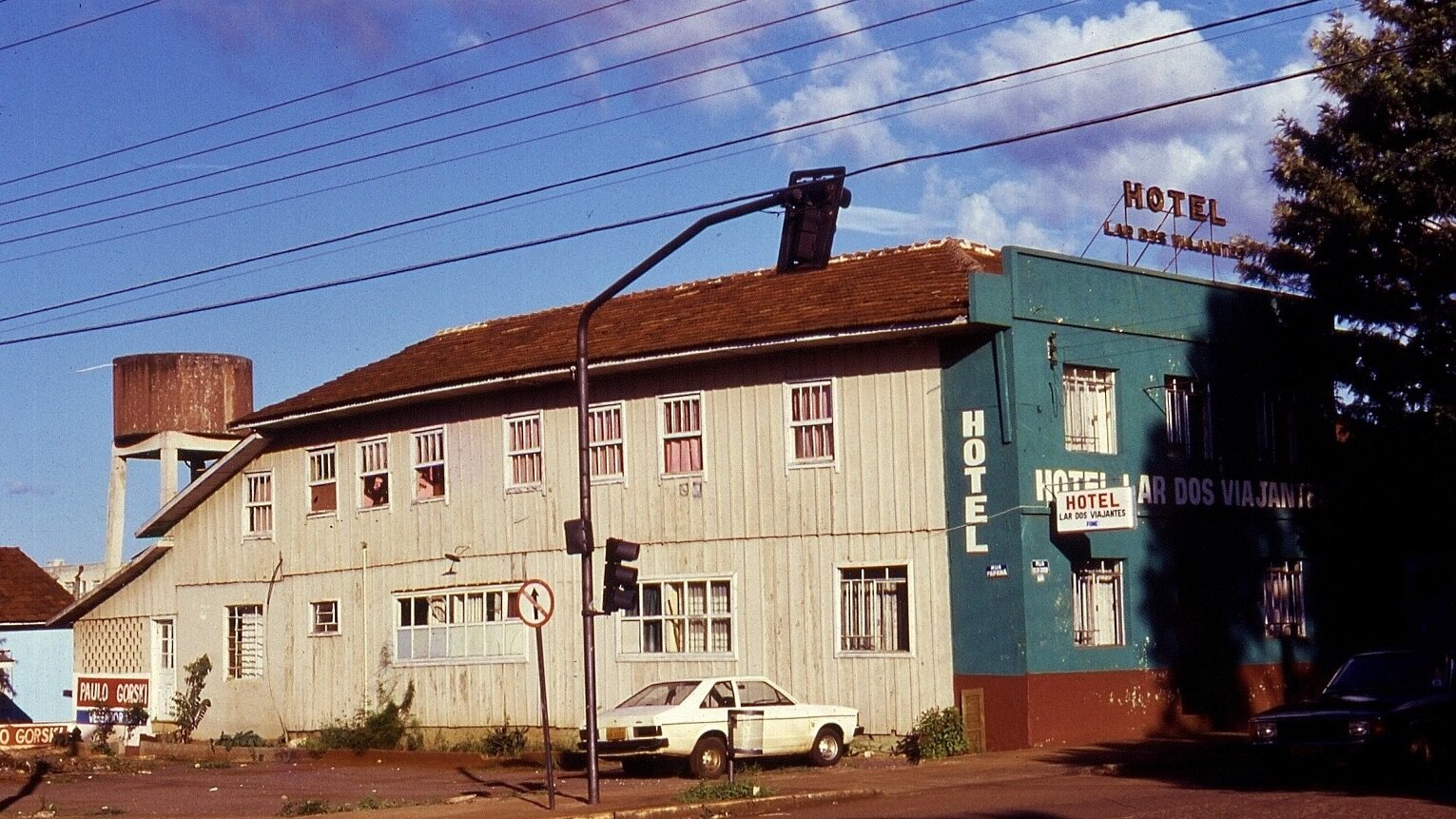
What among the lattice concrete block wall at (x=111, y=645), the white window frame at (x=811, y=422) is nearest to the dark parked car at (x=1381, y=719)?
the white window frame at (x=811, y=422)

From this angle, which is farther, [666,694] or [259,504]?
[259,504]

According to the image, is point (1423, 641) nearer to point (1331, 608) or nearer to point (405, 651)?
point (1331, 608)

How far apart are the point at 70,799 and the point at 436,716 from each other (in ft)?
32.6

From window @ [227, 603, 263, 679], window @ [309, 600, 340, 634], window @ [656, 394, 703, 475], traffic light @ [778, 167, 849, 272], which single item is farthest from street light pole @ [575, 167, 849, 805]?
window @ [227, 603, 263, 679]

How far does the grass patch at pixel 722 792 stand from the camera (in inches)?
781

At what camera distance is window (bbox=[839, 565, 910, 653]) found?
2730cm

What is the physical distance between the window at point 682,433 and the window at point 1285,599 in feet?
32.7

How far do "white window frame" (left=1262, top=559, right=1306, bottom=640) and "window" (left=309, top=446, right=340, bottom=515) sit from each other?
695 inches

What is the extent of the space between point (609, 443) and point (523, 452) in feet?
6.46

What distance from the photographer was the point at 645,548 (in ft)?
99.6

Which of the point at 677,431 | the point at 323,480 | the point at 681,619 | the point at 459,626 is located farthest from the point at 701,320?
the point at 323,480

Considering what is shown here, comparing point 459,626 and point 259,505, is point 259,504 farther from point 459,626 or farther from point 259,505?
point 459,626

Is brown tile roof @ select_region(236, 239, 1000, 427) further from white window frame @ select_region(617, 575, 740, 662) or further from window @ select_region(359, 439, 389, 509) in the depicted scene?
white window frame @ select_region(617, 575, 740, 662)

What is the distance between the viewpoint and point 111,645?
40688 mm
